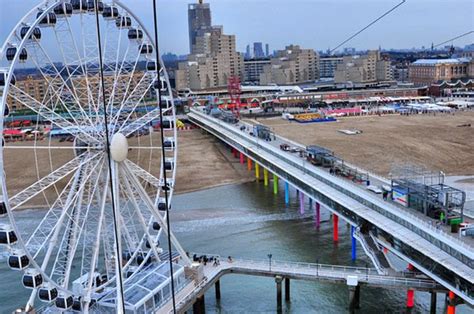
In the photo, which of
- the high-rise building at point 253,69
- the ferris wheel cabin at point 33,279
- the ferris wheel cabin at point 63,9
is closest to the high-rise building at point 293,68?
the high-rise building at point 253,69

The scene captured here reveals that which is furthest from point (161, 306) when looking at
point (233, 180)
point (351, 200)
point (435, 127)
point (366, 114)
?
point (366, 114)

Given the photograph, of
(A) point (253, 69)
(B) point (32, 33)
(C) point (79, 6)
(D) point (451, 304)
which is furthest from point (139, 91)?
(A) point (253, 69)

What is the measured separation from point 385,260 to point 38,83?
79.3 metres

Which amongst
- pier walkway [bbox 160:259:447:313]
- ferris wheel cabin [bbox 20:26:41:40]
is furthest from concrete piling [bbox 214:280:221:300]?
ferris wheel cabin [bbox 20:26:41:40]

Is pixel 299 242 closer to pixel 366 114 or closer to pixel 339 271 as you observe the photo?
pixel 339 271

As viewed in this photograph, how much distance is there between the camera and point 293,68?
158m

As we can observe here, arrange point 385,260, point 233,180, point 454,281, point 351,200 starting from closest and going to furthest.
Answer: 1. point 454,281
2. point 385,260
3. point 351,200
4. point 233,180

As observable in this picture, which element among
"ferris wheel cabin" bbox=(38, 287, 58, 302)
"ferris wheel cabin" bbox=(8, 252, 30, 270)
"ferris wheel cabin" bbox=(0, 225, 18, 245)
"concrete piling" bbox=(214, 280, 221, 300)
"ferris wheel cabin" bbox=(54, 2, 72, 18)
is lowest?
"concrete piling" bbox=(214, 280, 221, 300)

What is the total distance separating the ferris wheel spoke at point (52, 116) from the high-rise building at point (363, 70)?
138m

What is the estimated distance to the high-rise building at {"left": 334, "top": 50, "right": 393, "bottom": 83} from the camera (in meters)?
150

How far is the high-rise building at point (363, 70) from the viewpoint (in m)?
150

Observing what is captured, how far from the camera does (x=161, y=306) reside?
806 inches

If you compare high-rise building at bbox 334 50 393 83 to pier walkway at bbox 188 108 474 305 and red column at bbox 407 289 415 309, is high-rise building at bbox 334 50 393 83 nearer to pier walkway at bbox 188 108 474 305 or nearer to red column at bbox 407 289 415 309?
pier walkway at bbox 188 108 474 305

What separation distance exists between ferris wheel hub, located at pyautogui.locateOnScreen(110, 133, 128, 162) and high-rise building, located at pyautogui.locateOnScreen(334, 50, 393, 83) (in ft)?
452
